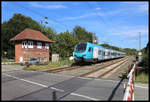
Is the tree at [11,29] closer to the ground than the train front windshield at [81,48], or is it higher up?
higher up

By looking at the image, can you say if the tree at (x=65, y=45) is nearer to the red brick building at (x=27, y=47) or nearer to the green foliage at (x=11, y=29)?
the red brick building at (x=27, y=47)

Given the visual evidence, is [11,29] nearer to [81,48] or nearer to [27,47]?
[27,47]

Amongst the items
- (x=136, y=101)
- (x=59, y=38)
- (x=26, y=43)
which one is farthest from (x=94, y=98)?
(x=59, y=38)

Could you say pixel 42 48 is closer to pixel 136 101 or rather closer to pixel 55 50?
pixel 55 50

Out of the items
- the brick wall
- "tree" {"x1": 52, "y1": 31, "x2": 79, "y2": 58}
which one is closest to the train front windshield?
the brick wall

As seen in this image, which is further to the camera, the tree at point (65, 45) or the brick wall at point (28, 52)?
the tree at point (65, 45)

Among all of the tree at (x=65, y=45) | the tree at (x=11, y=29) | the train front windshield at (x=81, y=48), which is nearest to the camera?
the train front windshield at (x=81, y=48)

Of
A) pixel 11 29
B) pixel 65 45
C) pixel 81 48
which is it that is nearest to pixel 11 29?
pixel 11 29

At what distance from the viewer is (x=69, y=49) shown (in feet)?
131

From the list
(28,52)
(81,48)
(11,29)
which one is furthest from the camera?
(11,29)

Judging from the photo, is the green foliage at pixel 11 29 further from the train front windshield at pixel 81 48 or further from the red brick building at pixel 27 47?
the train front windshield at pixel 81 48

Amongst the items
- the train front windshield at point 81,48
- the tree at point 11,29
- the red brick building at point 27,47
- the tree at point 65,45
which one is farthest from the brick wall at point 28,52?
the train front windshield at point 81,48

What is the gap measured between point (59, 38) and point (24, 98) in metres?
36.9

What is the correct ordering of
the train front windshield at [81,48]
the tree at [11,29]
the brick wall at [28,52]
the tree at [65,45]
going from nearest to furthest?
the train front windshield at [81,48]
the brick wall at [28,52]
the tree at [65,45]
the tree at [11,29]
